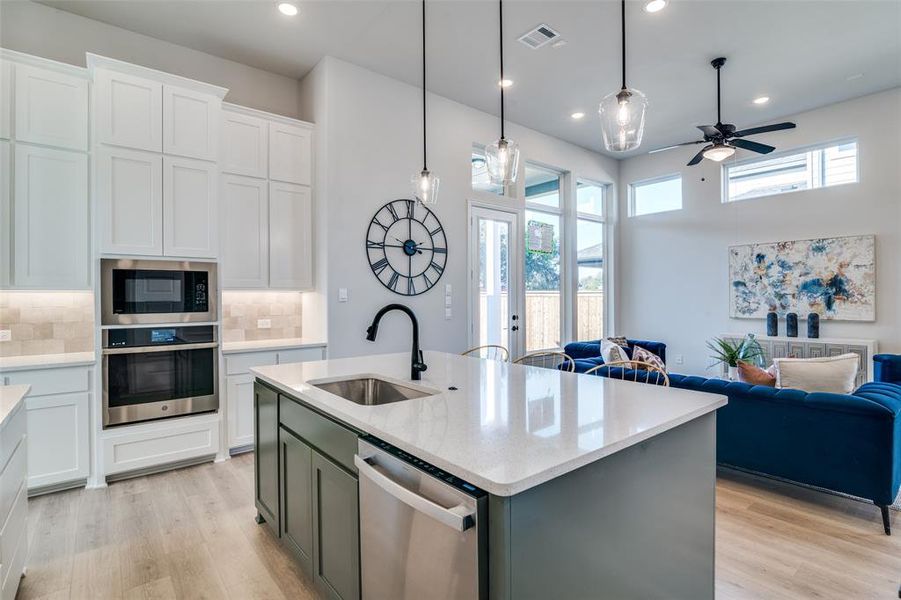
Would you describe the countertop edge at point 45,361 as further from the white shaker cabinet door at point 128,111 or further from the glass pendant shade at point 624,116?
the glass pendant shade at point 624,116

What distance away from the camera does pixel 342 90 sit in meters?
4.11

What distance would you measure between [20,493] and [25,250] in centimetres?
184

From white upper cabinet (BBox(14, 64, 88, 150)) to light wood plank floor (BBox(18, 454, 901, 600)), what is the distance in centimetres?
238

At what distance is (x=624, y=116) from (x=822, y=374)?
207 cm

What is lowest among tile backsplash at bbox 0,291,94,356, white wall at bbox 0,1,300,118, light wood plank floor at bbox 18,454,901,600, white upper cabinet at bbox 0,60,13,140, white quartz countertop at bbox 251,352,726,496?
light wood plank floor at bbox 18,454,901,600

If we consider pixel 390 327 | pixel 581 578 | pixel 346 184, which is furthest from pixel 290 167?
A: pixel 581 578

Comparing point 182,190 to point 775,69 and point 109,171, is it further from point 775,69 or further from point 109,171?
point 775,69

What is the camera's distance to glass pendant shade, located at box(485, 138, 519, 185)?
239 centimetres

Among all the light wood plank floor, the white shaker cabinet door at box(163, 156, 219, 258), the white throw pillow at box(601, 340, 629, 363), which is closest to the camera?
the light wood plank floor

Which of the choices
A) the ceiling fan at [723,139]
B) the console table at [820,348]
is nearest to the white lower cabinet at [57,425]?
the ceiling fan at [723,139]

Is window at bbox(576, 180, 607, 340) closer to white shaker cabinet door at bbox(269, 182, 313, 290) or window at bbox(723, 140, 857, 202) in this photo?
window at bbox(723, 140, 857, 202)

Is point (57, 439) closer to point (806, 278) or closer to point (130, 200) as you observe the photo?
point (130, 200)

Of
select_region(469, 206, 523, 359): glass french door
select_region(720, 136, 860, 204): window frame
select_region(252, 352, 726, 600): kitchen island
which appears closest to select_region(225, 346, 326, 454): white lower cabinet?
select_region(252, 352, 726, 600): kitchen island

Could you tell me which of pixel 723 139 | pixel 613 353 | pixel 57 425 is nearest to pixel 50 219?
pixel 57 425
